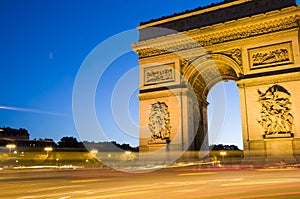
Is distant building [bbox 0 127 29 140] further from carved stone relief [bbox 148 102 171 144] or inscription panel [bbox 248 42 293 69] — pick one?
inscription panel [bbox 248 42 293 69]

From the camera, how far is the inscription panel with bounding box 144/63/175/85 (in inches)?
812

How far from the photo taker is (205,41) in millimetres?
20000

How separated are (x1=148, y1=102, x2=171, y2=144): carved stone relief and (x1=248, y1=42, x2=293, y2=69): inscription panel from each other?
605 cm

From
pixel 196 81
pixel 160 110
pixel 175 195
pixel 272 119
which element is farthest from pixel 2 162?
pixel 175 195

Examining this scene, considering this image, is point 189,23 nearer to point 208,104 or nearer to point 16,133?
point 208,104

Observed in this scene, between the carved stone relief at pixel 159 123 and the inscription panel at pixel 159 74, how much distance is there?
1675mm

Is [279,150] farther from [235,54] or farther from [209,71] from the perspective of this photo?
[209,71]

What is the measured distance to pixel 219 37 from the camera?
19562 millimetres

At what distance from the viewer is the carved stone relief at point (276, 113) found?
1630cm

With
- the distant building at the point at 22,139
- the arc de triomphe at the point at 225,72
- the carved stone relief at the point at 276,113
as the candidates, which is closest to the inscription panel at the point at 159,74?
the arc de triomphe at the point at 225,72

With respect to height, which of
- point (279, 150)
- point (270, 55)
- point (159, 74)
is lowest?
point (279, 150)

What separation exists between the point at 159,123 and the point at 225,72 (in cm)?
635

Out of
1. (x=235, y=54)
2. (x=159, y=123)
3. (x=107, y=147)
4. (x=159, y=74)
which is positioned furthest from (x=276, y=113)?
(x=107, y=147)

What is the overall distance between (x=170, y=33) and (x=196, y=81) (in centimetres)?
375
